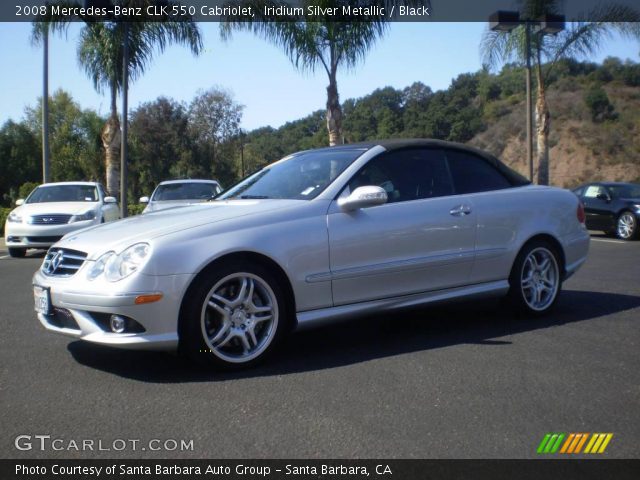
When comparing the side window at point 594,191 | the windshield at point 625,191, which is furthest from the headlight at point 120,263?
the side window at point 594,191

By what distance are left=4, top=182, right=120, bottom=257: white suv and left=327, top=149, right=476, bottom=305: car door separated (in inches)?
364

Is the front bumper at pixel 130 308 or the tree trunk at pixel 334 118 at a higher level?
the tree trunk at pixel 334 118

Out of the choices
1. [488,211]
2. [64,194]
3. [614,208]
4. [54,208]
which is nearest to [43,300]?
[488,211]

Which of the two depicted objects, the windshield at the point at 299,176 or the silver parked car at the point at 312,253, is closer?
the silver parked car at the point at 312,253

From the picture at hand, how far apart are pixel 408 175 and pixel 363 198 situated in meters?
0.82

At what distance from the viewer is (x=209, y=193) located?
50.8ft

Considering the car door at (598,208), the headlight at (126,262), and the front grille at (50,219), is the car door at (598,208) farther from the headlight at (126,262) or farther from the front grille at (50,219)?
the headlight at (126,262)

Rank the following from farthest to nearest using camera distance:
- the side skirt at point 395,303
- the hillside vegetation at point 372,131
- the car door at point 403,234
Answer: the hillside vegetation at point 372,131 → the car door at point 403,234 → the side skirt at point 395,303

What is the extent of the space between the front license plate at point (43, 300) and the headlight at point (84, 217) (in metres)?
8.85

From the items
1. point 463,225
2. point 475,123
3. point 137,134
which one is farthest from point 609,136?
point 463,225

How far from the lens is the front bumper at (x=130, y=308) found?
4.26 metres

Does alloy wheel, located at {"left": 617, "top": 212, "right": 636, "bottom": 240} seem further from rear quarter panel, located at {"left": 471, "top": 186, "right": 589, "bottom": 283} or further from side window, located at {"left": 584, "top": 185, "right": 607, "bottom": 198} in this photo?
rear quarter panel, located at {"left": 471, "top": 186, "right": 589, "bottom": 283}

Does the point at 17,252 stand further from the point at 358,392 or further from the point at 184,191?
the point at 358,392
